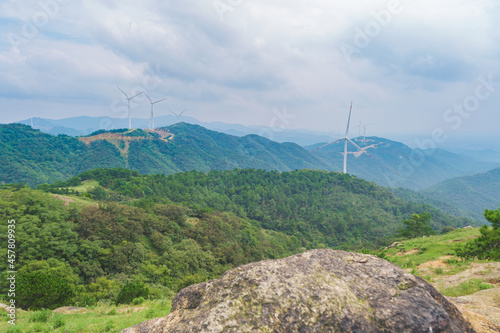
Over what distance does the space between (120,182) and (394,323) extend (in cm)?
11031

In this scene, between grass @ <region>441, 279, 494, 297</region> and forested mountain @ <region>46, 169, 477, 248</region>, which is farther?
forested mountain @ <region>46, 169, 477, 248</region>

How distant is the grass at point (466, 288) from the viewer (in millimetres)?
14320

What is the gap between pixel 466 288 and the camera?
14.9 meters

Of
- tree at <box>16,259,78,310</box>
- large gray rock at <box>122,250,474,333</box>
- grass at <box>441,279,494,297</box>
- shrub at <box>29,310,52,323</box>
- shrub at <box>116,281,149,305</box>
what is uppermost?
large gray rock at <box>122,250,474,333</box>

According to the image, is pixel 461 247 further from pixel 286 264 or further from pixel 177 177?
pixel 177 177

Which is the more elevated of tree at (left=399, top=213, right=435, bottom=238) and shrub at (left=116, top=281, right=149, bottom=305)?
shrub at (left=116, top=281, right=149, bottom=305)

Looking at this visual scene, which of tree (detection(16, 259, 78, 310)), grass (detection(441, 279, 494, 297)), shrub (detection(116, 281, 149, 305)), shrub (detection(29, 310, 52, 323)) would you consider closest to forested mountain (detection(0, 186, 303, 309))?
tree (detection(16, 259, 78, 310))

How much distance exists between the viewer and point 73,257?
36.4m

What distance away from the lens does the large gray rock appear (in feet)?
17.1

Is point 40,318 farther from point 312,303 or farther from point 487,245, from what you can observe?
point 487,245

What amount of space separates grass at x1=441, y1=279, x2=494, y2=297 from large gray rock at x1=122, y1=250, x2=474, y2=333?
11821 mm

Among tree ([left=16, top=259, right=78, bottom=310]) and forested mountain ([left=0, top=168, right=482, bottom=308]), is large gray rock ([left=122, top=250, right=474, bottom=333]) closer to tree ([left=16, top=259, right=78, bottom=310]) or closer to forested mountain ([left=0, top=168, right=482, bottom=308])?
tree ([left=16, top=259, right=78, bottom=310])

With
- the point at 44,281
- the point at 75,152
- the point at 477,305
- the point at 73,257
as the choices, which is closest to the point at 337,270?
the point at 477,305

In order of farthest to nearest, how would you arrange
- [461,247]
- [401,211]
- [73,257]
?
[401,211]
[73,257]
[461,247]
